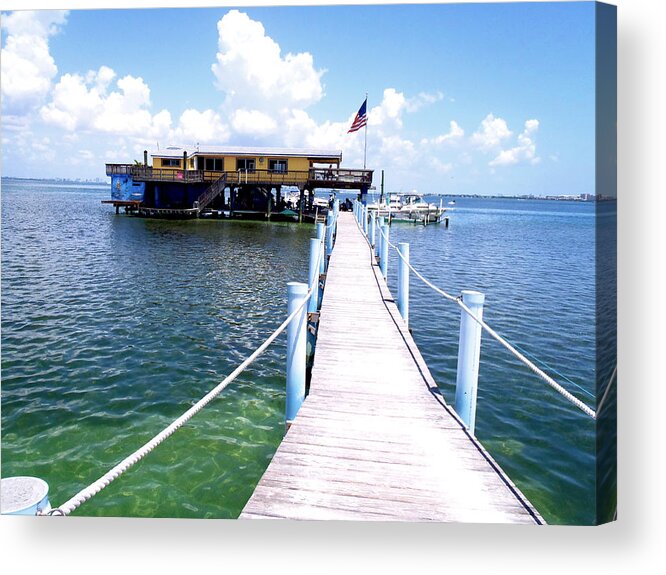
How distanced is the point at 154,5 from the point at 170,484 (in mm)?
5386

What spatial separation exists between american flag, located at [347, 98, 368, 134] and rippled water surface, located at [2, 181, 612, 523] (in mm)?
10346

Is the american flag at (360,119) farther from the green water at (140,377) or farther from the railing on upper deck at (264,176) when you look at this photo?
the green water at (140,377)

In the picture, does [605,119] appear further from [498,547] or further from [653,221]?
[498,547]

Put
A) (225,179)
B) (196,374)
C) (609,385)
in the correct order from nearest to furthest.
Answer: (609,385)
(196,374)
(225,179)

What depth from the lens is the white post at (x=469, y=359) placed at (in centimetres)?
466

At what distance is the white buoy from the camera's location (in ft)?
10.8

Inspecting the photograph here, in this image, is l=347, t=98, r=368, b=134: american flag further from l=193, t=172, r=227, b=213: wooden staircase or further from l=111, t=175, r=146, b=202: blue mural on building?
l=111, t=175, r=146, b=202: blue mural on building

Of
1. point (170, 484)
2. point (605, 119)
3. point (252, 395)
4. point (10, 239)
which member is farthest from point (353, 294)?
point (10, 239)

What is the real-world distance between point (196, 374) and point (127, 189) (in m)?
40.2

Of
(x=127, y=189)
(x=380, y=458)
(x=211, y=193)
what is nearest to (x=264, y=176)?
(x=211, y=193)

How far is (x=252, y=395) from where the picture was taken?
27.3 feet

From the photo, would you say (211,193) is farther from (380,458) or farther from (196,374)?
(380,458)

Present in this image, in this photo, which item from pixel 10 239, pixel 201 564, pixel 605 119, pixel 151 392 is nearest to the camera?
pixel 201 564

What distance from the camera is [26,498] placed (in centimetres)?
341
